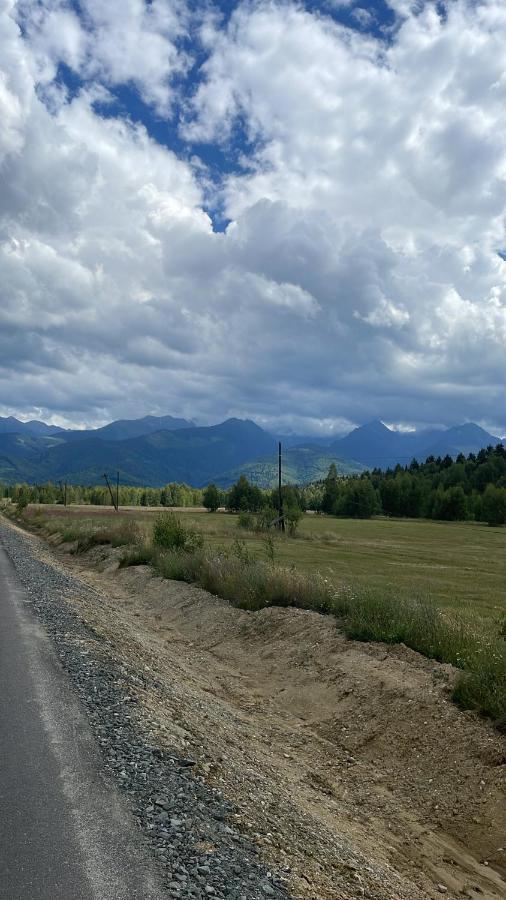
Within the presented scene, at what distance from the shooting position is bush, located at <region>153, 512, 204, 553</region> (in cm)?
2969

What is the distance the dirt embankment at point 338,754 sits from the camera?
6.60m

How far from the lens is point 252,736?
1063 centimetres

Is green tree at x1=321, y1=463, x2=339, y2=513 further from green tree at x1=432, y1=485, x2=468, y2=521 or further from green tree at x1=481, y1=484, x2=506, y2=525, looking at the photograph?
green tree at x1=481, y1=484, x2=506, y2=525

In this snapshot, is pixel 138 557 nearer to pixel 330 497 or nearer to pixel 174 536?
pixel 174 536

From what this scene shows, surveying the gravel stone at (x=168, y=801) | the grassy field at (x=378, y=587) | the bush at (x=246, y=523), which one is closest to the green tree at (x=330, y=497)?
the bush at (x=246, y=523)

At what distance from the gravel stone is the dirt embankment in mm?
317

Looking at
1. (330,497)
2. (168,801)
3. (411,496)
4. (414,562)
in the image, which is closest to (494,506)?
(411,496)

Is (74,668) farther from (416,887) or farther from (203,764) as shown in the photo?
(416,887)

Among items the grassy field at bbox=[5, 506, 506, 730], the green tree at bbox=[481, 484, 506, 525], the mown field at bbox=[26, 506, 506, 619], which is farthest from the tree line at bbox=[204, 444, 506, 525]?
the grassy field at bbox=[5, 506, 506, 730]

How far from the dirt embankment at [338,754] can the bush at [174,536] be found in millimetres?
12250

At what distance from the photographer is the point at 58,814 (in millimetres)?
5660

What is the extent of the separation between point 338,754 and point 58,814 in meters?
6.26

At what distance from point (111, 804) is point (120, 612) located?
1574cm

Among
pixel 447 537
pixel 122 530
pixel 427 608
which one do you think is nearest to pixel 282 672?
pixel 427 608
